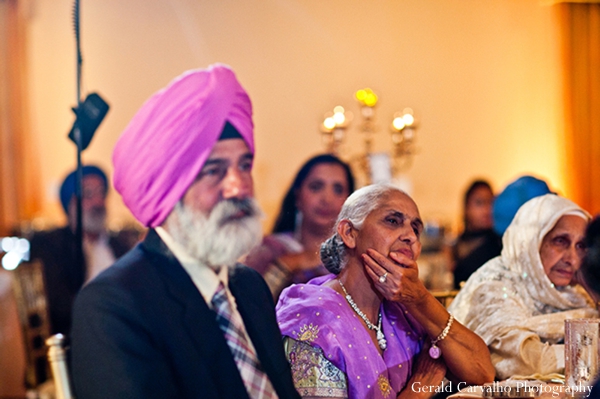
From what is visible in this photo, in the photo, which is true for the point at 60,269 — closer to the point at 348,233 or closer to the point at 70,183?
the point at 70,183

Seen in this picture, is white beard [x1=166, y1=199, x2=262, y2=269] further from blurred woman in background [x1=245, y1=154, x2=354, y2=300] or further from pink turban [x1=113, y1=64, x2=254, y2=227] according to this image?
blurred woman in background [x1=245, y1=154, x2=354, y2=300]

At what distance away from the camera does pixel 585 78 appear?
8602 millimetres

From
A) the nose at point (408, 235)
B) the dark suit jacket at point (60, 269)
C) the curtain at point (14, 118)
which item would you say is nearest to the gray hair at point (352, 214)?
the nose at point (408, 235)

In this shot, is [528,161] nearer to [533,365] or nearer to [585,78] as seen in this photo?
[585,78]

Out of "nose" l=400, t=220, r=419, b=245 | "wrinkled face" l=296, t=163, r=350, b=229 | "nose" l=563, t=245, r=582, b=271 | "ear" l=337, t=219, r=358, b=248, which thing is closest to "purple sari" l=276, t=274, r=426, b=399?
"ear" l=337, t=219, r=358, b=248

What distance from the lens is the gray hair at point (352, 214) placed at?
1.98m

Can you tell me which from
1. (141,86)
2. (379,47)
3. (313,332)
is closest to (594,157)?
(379,47)

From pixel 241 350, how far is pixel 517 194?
1917 mm

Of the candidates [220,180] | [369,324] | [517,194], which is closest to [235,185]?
[220,180]

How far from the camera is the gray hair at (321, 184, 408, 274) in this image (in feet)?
6.50

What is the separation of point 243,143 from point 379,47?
593 cm

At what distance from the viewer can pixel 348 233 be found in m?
2.01

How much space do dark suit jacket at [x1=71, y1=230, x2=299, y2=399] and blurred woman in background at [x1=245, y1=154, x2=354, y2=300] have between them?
139 centimetres

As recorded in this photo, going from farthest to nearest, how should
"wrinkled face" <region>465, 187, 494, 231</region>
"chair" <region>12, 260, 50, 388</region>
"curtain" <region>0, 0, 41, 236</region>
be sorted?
"curtain" <region>0, 0, 41, 236</region>, "wrinkled face" <region>465, 187, 494, 231</region>, "chair" <region>12, 260, 50, 388</region>
